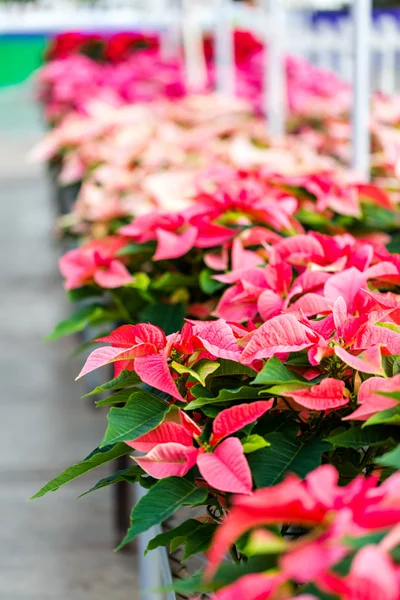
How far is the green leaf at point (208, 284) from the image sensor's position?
187 centimetres

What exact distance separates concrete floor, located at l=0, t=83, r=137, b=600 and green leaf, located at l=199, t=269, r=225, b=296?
1188mm

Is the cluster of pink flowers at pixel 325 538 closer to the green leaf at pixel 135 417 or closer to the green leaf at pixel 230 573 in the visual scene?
the green leaf at pixel 230 573

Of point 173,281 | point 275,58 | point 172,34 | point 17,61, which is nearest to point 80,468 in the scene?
point 173,281

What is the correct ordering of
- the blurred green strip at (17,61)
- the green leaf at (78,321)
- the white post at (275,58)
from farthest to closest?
the blurred green strip at (17,61) → the white post at (275,58) → the green leaf at (78,321)

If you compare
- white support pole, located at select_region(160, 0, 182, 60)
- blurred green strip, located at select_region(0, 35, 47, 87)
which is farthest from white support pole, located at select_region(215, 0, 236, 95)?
blurred green strip, located at select_region(0, 35, 47, 87)

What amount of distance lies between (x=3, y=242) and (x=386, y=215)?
5.15m

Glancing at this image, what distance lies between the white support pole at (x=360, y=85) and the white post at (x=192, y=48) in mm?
2990

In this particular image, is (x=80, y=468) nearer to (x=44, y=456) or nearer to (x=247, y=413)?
(x=247, y=413)

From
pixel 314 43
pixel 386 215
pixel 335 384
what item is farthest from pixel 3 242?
pixel 335 384

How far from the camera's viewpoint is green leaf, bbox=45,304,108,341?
1.96 m

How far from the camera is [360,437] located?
1.08 m

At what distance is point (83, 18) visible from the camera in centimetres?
816

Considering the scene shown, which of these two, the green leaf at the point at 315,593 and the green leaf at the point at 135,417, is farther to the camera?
the green leaf at the point at 135,417

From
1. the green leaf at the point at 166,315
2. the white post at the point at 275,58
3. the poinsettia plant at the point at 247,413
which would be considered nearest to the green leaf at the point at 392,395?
the poinsettia plant at the point at 247,413
